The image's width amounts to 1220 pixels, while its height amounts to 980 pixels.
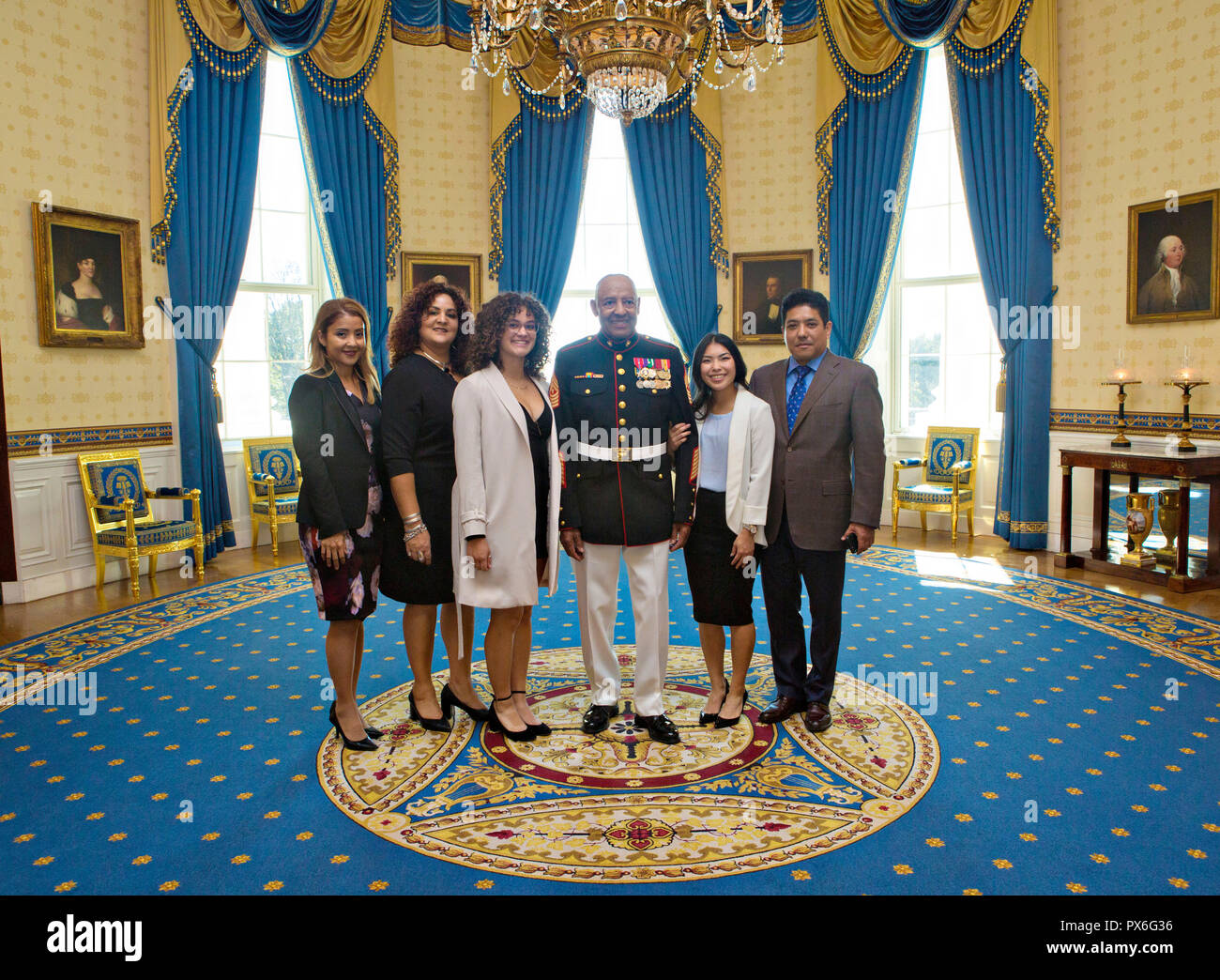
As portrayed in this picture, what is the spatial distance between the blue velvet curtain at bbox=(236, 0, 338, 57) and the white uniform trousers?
5.65m

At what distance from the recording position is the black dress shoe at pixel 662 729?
3.29 m

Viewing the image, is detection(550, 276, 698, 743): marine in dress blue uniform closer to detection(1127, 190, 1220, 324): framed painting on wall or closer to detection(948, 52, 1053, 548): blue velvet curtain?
detection(1127, 190, 1220, 324): framed painting on wall

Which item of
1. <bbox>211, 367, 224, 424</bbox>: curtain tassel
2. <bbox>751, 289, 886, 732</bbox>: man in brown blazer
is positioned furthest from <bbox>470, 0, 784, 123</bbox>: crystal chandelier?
<bbox>211, 367, 224, 424</bbox>: curtain tassel

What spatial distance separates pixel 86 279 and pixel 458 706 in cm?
456

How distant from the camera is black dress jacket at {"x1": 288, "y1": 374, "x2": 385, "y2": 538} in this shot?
9.87ft

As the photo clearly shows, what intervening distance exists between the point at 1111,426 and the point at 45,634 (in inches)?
283

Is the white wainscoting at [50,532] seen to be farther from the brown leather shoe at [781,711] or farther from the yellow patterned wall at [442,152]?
the brown leather shoe at [781,711]

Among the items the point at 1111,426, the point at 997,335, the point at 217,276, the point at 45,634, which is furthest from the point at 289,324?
the point at 1111,426

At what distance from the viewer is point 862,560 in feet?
21.5

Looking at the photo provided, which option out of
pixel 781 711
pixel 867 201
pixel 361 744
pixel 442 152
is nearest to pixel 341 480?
pixel 361 744

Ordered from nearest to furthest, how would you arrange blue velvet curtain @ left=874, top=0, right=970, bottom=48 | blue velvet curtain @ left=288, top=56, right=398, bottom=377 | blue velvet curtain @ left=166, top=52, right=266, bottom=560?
blue velvet curtain @ left=166, top=52, right=266, bottom=560
blue velvet curtain @ left=874, top=0, right=970, bottom=48
blue velvet curtain @ left=288, top=56, right=398, bottom=377

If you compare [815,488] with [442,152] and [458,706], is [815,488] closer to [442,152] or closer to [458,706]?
[458,706]

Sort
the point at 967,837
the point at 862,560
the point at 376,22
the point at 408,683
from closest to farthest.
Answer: the point at 967,837 < the point at 408,683 < the point at 862,560 < the point at 376,22

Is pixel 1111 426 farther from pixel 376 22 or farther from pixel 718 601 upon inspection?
pixel 376 22
